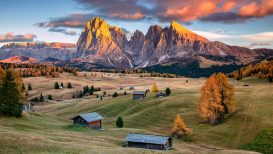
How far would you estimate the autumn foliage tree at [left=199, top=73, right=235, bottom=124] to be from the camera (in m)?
101

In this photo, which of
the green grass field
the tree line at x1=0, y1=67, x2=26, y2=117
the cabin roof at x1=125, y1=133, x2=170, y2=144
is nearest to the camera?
the green grass field

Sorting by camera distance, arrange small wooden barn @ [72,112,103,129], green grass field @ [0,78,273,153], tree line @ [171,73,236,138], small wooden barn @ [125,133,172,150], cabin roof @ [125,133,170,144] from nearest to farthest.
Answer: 1. green grass field @ [0,78,273,153]
2. small wooden barn @ [125,133,172,150]
3. cabin roof @ [125,133,170,144]
4. small wooden barn @ [72,112,103,129]
5. tree line @ [171,73,236,138]

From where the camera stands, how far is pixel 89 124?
326ft

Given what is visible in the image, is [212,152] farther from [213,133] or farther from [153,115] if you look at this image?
[153,115]

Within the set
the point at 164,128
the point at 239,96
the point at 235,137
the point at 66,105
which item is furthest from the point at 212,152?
the point at 66,105

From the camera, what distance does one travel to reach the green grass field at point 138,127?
56688 mm

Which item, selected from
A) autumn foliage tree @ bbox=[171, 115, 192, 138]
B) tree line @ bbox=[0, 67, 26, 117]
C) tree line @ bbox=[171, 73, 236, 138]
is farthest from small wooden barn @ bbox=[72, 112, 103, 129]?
tree line @ bbox=[171, 73, 236, 138]

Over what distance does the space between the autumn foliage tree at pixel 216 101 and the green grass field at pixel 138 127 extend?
293 centimetres

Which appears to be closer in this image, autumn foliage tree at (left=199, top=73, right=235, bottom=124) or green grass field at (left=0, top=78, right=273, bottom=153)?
green grass field at (left=0, top=78, right=273, bottom=153)

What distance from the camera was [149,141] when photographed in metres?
76.1

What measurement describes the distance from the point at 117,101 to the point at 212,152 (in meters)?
72.6

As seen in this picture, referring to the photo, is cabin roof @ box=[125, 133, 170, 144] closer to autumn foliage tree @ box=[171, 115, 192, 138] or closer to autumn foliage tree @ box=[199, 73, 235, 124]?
autumn foliage tree @ box=[171, 115, 192, 138]

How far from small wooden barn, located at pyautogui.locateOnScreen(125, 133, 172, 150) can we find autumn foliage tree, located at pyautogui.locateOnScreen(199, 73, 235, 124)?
28.4 metres

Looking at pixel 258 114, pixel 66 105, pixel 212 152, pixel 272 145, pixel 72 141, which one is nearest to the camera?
pixel 72 141
